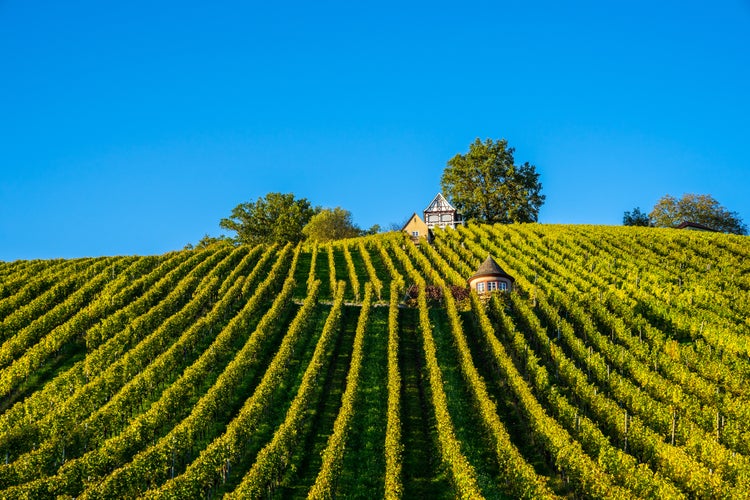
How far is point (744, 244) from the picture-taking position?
7500 cm

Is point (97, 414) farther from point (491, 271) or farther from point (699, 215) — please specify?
point (699, 215)

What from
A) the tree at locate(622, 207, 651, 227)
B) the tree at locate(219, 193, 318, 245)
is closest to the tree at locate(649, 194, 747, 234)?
the tree at locate(622, 207, 651, 227)

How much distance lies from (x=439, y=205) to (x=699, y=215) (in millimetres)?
44446

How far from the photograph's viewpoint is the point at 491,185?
105688mm

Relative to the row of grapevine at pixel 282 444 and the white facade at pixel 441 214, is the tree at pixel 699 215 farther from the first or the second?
the row of grapevine at pixel 282 444

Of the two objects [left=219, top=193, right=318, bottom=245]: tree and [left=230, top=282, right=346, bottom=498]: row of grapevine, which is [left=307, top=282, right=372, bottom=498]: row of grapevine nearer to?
[left=230, top=282, right=346, bottom=498]: row of grapevine

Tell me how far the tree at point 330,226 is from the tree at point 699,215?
53.4 meters

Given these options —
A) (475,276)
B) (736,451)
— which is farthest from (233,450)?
(475,276)

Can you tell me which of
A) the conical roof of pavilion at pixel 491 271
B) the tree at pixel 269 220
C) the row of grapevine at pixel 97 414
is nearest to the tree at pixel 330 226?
the tree at pixel 269 220

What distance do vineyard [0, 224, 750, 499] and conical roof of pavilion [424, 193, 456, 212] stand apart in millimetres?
39880

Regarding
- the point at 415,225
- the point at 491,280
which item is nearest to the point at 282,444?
the point at 491,280

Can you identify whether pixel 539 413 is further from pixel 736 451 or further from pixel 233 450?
pixel 233 450

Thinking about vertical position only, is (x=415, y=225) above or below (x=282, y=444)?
above

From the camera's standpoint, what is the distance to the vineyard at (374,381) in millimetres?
29547
